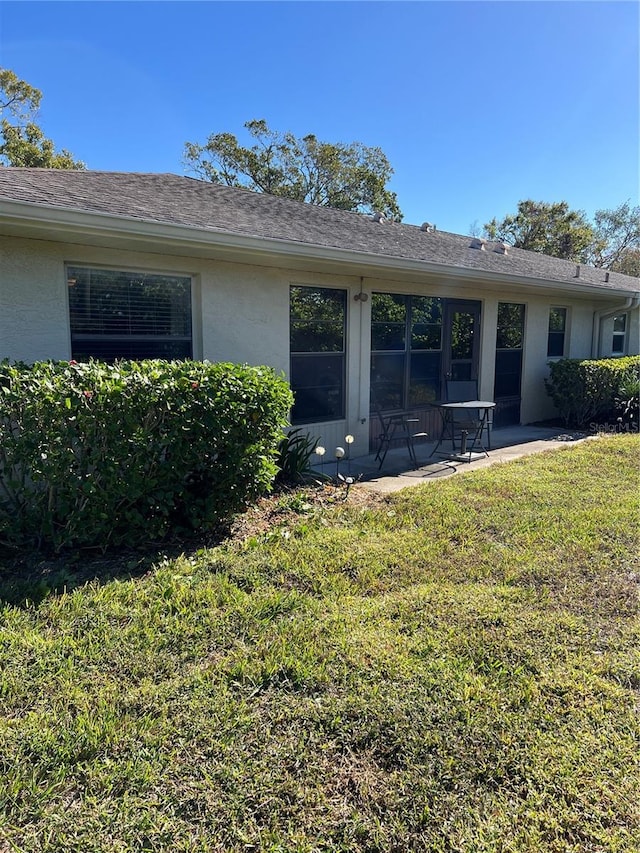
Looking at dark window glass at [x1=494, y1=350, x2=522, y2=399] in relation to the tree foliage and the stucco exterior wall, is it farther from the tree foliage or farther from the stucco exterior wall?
the tree foliage

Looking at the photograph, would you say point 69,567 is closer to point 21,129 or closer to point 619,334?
point 619,334

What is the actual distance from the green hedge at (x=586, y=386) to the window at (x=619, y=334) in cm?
274

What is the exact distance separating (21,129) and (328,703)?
26211 millimetres

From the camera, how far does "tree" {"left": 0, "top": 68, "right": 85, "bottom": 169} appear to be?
20.9m

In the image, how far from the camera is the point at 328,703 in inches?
96.9

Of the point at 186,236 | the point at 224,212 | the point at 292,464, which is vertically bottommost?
the point at 292,464

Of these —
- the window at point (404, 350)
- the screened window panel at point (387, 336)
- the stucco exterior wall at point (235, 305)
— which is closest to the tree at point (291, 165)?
the stucco exterior wall at point (235, 305)

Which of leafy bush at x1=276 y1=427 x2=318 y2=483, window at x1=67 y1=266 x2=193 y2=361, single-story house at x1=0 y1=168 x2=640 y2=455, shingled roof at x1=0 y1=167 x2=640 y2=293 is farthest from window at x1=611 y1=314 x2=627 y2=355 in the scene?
window at x1=67 y1=266 x2=193 y2=361

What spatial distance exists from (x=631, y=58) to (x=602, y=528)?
5.52 meters

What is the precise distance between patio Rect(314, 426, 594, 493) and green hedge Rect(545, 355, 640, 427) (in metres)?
0.94

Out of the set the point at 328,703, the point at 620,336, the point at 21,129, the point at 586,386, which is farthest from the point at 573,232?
the point at 328,703

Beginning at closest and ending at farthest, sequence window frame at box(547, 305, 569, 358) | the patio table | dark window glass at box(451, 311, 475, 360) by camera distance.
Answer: the patio table → dark window glass at box(451, 311, 475, 360) → window frame at box(547, 305, 569, 358)

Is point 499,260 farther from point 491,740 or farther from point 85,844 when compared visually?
point 85,844

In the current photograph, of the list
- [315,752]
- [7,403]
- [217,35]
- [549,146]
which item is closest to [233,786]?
[315,752]
